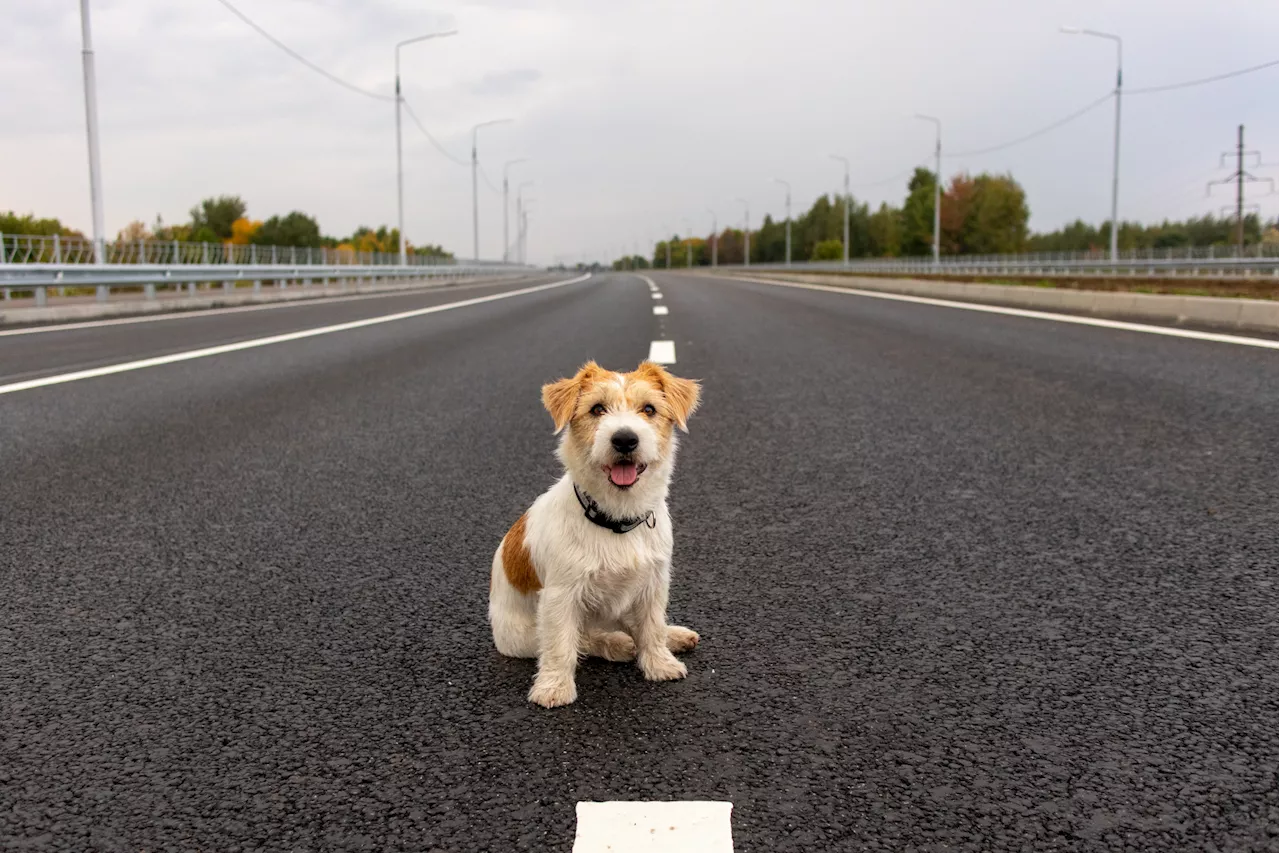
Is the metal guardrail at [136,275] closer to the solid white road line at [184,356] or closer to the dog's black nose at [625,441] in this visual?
the solid white road line at [184,356]

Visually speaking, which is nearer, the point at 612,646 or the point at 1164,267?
the point at 612,646

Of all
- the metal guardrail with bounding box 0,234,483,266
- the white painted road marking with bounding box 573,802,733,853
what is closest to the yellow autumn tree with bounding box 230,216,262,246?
the metal guardrail with bounding box 0,234,483,266

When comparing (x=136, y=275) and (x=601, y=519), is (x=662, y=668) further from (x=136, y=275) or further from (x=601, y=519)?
(x=136, y=275)

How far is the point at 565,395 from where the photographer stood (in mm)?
3111

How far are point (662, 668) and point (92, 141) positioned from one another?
25.2 meters

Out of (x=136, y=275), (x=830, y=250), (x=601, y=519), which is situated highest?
(x=830, y=250)

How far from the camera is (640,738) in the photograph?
2600 mm

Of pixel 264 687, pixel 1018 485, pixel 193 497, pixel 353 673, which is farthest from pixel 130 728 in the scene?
pixel 1018 485

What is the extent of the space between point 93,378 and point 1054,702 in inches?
365

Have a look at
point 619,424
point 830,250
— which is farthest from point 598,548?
point 830,250

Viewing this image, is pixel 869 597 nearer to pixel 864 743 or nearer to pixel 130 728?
pixel 864 743

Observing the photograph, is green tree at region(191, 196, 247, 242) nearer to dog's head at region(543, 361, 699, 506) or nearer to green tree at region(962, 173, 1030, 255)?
green tree at region(962, 173, 1030, 255)

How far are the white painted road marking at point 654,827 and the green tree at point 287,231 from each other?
6287 inches

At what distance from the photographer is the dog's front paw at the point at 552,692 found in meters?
2.80
